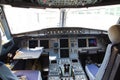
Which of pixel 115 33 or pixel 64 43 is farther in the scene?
pixel 64 43

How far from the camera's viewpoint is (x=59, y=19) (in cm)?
525

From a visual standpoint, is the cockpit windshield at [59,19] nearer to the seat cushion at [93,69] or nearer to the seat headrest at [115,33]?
the seat cushion at [93,69]

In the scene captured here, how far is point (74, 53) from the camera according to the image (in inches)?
194

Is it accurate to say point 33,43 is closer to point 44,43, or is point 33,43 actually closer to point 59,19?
point 44,43

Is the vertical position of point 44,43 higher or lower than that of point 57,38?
lower

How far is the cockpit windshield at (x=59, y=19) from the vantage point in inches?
200

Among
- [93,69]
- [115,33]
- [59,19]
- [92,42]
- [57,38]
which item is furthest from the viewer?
[59,19]

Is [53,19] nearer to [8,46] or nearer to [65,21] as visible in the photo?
[65,21]

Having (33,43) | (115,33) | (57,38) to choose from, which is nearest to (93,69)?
(57,38)

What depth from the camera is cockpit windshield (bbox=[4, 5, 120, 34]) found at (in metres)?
5.09

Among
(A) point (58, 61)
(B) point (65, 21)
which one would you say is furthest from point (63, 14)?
(A) point (58, 61)

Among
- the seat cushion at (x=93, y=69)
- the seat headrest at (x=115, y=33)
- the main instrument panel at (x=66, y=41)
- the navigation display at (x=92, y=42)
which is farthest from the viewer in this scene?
the navigation display at (x=92, y=42)

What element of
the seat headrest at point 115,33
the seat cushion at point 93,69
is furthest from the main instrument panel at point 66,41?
the seat headrest at point 115,33

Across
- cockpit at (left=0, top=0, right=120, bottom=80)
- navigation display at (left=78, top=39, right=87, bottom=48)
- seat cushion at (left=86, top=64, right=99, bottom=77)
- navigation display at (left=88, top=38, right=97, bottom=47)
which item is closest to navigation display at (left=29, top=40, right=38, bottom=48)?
cockpit at (left=0, top=0, right=120, bottom=80)
